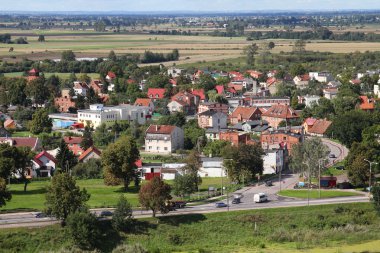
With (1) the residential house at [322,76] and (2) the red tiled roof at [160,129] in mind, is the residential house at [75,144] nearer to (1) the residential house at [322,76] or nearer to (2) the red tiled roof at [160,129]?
(2) the red tiled roof at [160,129]

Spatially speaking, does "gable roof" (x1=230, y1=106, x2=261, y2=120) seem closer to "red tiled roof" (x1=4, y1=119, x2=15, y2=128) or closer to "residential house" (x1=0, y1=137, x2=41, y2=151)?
"red tiled roof" (x1=4, y1=119, x2=15, y2=128)

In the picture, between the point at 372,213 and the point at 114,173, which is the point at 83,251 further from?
the point at 372,213

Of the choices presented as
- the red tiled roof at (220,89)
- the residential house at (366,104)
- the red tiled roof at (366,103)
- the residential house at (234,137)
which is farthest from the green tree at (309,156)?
the red tiled roof at (220,89)

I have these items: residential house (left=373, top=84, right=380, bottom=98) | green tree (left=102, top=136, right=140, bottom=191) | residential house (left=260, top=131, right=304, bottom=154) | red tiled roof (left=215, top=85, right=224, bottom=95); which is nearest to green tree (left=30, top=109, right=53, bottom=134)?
residential house (left=260, top=131, right=304, bottom=154)

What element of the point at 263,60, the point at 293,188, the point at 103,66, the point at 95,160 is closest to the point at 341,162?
the point at 293,188

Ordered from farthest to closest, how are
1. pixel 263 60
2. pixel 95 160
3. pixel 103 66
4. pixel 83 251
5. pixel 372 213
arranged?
1. pixel 263 60
2. pixel 103 66
3. pixel 95 160
4. pixel 372 213
5. pixel 83 251

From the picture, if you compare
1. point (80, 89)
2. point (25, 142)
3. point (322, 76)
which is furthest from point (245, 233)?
point (322, 76)
